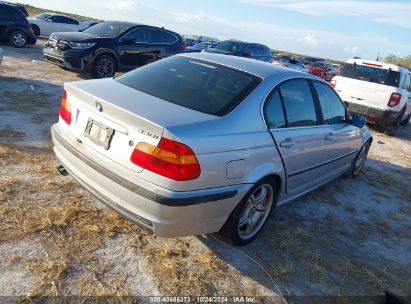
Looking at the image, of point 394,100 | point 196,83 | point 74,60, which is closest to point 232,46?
point 394,100

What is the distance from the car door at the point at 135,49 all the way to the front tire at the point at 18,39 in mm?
5984

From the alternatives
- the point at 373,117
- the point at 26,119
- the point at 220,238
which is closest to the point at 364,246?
the point at 220,238

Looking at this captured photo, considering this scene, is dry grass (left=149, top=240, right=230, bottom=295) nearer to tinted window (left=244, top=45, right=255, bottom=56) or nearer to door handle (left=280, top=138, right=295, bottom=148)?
door handle (left=280, top=138, right=295, bottom=148)

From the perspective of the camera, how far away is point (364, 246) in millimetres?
4219

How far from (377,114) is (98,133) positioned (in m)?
8.89

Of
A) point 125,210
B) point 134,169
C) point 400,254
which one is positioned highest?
point 134,169

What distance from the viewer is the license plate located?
303 centimetres

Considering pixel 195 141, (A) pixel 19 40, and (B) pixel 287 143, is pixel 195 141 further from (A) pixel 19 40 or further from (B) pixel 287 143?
(A) pixel 19 40

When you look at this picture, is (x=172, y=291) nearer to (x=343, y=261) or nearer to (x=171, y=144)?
(x=171, y=144)

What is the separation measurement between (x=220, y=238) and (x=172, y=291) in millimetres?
938

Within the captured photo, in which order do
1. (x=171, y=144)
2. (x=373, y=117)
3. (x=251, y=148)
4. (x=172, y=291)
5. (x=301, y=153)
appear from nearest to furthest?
(x=171, y=144) → (x=172, y=291) → (x=251, y=148) → (x=301, y=153) → (x=373, y=117)

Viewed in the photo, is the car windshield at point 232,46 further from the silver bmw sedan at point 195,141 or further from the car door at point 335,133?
the silver bmw sedan at point 195,141

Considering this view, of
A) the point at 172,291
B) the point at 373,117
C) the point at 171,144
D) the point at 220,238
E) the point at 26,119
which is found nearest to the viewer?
the point at 171,144

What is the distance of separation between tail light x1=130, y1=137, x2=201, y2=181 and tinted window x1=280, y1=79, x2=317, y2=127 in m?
1.47
